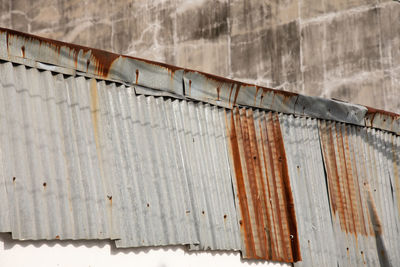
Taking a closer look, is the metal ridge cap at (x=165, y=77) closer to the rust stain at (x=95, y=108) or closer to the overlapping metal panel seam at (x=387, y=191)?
the rust stain at (x=95, y=108)

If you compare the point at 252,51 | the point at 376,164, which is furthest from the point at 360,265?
the point at 252,51

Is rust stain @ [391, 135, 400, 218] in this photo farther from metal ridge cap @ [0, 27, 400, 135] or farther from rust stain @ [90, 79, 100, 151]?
rust stain @ [90, 79, 100, 151]

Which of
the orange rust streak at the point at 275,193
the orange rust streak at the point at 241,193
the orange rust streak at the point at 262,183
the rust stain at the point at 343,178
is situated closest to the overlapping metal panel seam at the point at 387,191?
the rust stain at the point at 343,178

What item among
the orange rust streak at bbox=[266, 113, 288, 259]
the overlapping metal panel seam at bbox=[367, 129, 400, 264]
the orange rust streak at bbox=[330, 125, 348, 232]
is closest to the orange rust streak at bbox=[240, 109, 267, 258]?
the orange rust streak at bbox=[266, 113, 288, 259]

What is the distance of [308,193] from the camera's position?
27.5 ft

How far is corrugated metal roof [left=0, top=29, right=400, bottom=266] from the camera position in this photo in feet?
18.4

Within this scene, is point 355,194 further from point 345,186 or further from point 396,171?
point 396,171

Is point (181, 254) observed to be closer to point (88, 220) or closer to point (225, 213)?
point (225, 213)

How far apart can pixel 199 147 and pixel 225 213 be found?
0.76 meters

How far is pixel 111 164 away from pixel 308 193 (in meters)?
3.12

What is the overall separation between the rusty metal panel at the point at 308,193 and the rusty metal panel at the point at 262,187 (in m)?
0.15

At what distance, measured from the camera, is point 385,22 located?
12.9m

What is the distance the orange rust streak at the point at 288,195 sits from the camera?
7945mm

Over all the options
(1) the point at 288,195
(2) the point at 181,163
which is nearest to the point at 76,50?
(2) the point at 181,163
